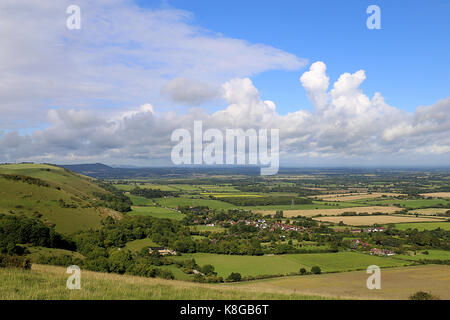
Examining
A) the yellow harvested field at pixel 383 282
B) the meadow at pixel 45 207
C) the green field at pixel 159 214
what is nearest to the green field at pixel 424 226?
the yellow harvested field at pixel 383 282

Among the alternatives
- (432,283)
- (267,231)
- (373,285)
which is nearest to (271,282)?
(373,285)

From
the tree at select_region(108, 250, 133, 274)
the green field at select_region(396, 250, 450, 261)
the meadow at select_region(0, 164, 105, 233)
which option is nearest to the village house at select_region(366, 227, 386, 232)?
the green field at select_region(396, 250, 450, 261)

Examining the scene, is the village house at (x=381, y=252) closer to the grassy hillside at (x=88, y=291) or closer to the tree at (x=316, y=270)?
the tree at (x=316, y=270)

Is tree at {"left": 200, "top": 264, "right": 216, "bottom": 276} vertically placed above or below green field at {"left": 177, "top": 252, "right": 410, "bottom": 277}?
above

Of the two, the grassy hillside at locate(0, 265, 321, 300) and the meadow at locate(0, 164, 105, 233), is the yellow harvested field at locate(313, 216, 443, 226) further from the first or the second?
the grassy hillside at locate(0, 265, 321, 300)
